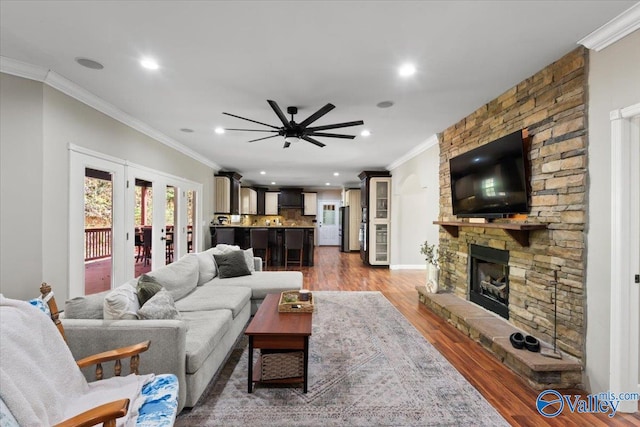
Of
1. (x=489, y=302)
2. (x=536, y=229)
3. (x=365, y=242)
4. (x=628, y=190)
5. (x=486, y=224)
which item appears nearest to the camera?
(x=628, y=190)

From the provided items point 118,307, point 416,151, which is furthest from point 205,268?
point 416,151

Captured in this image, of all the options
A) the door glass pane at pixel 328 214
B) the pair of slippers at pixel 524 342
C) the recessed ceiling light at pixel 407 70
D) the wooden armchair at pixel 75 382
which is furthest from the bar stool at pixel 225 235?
the pair of slippers at pixel 524 342

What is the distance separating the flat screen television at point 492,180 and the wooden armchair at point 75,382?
3.24m

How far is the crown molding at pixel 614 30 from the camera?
191cm

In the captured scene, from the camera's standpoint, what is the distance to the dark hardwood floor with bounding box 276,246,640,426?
6.63 feet

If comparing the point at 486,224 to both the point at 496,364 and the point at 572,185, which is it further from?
the point at 496,364

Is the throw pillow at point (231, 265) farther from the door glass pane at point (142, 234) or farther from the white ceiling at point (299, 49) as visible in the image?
the door glass pane at point (142, 234)

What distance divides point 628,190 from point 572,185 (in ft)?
1.19

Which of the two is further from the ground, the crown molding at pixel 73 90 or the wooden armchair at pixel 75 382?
the crown molding at pixel 73 90

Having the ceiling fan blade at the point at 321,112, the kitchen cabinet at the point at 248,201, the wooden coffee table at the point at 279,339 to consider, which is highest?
the ceiling fan blade at the point at 321,112

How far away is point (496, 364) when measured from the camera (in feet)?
8.96

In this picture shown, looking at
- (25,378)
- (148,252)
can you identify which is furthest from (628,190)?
(148,252)

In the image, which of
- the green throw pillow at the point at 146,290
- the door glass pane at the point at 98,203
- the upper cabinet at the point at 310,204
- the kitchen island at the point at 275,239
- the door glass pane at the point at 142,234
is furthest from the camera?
the upper cabinet at the point at 310,204

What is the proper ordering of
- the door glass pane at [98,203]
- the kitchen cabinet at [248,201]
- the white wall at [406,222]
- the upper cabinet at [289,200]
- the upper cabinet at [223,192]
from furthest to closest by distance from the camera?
the upper cabinet at [289,200], the kitchen cabinet at [248,201], the upper cabinet at [223,192], the white wall at [406,222], the door glass pane at [98,203]
